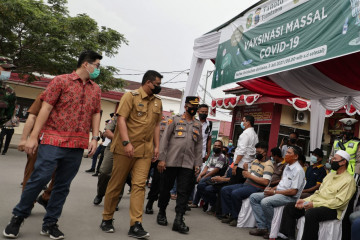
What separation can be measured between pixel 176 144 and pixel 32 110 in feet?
Result: 6.52

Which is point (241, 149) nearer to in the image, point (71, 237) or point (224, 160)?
point (224, 160)

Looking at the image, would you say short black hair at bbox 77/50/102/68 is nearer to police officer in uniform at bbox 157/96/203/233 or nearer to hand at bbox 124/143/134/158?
hand at bbox 124/143/134/158

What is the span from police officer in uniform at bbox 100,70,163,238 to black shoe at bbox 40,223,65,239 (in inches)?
24.5

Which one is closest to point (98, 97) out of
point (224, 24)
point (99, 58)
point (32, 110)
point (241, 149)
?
point (99, 58)

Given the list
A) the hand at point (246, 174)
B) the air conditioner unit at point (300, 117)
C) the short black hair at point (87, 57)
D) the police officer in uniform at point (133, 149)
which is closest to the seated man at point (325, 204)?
the hand at point (246, 174)

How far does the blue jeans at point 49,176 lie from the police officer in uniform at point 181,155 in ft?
4.80

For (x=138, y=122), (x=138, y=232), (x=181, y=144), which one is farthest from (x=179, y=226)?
(x=138, y=122)

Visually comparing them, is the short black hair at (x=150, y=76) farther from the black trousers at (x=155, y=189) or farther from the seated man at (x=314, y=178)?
the seated man at (x=314, y=178)

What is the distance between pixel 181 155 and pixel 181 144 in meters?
0.16

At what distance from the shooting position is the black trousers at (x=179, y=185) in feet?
14.8

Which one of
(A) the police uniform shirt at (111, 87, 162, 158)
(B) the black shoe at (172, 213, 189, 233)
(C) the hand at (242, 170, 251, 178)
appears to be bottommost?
(B) the black shoe at (172, 213, 189, 233)

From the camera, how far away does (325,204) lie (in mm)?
4262

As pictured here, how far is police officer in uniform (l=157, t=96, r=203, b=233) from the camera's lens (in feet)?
15.1

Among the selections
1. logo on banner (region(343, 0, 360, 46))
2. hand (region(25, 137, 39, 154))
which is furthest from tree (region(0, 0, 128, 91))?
logo on banner (region(343, 0, 360, 46))
